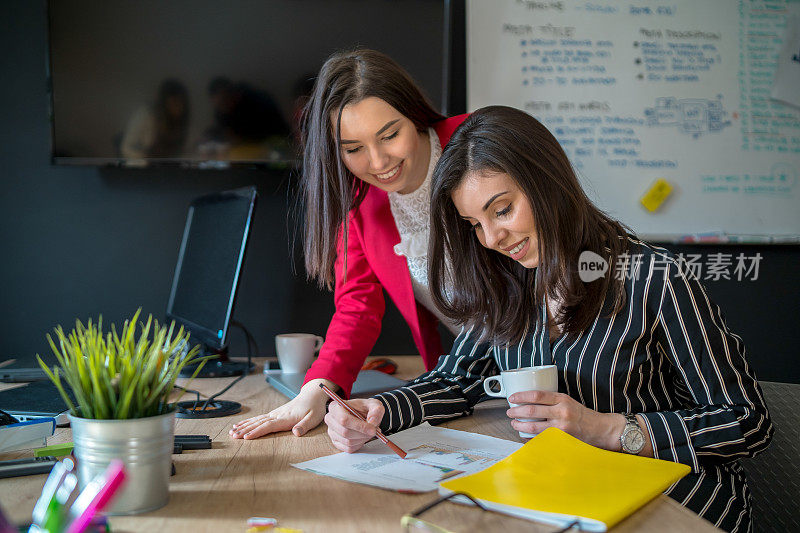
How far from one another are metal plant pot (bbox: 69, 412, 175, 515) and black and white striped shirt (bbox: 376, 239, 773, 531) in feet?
1.47

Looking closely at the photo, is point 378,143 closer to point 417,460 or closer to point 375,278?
point 375,278

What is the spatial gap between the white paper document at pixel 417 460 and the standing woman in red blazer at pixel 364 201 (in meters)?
0.20

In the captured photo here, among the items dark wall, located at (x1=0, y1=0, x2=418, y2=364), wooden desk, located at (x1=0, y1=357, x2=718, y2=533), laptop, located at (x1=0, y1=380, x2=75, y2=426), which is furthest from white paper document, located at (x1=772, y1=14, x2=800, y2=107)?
laptop, located at (x1=0, y1=380, x2=75, y2=426)

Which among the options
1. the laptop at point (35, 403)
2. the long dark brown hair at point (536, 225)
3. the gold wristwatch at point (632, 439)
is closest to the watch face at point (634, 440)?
the gold wristwatch at point (632, 439)

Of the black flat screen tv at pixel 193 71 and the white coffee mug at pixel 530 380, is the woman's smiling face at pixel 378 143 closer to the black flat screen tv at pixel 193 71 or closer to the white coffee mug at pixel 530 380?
the white coffee mug at pixel 530 380

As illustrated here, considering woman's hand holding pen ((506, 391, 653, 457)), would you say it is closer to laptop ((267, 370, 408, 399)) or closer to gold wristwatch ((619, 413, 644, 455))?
gold wristwatch ((619, 413, 644, 455))

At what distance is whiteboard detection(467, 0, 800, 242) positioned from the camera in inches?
88.9

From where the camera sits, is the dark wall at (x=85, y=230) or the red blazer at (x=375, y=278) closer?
the red blazer at (x=375, y=278)

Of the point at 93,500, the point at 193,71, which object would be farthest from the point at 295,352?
the point at 93,500

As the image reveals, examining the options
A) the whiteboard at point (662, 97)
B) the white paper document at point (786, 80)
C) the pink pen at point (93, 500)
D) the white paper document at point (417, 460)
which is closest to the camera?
the pink pen at point (93, 500)

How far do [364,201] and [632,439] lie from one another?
2.96ft

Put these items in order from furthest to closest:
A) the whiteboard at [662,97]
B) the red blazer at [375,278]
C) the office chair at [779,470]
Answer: the whiteboard at [662,97] → the red blazer at [375,278] → the office chair at [779,470]

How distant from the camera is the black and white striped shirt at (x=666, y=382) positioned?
1.03 metres

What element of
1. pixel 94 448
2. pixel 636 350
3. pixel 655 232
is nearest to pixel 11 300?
pixel 94 448
